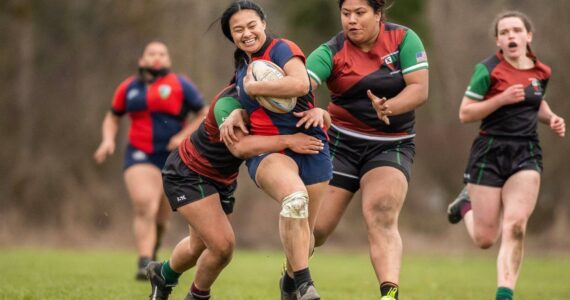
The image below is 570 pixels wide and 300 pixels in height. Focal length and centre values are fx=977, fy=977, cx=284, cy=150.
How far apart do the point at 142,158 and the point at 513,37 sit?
15.0ft

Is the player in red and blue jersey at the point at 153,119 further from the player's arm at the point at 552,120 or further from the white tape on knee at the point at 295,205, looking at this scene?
the white tape on knee at the point at 295,205

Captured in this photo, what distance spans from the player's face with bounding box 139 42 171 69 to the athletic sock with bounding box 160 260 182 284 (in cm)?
432

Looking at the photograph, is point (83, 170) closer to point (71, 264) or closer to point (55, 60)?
point (55, 60)

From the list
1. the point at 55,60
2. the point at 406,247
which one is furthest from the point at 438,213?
the point at 55,60

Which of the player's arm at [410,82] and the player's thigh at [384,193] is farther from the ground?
the player's arm at [410,82]

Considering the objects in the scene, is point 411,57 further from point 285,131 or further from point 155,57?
point 155,57

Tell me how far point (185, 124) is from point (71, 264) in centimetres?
293

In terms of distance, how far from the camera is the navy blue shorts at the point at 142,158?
34.3ft

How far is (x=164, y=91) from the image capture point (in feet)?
34.9

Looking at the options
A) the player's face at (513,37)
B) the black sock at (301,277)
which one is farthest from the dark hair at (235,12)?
the player's face at (513,37)

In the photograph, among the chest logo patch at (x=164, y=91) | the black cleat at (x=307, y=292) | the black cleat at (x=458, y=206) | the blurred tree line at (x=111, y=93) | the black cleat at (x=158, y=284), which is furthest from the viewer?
the blurred tree line at (x=111, y=93)

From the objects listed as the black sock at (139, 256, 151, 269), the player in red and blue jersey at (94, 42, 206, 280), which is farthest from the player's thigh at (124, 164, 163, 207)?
the black sock at (139, 256, 151, 269)

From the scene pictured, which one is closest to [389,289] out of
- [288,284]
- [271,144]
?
[288,284]

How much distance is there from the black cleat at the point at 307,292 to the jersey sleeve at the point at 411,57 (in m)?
1.66
